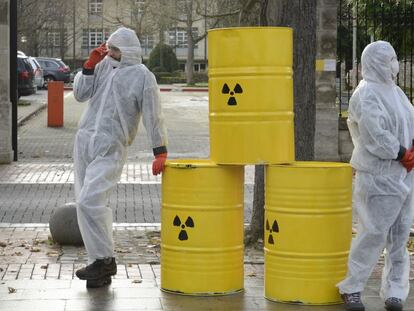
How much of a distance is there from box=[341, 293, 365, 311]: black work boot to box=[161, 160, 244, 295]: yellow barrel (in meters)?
0.92

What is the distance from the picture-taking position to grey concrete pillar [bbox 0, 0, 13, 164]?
56.7 ft

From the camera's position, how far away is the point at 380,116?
699cm

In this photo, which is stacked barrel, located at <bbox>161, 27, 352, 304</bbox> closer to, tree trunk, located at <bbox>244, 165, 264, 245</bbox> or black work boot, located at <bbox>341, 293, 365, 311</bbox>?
black work boot, located at <bbox>341, 293, 365, 311</bbox>

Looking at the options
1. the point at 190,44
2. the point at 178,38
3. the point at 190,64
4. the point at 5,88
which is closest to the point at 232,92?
the point at 5,88

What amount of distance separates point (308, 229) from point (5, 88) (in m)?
11.2

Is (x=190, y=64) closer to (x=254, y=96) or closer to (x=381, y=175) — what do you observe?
(x=254, y=96)

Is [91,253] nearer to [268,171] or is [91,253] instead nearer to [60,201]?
[268,171]

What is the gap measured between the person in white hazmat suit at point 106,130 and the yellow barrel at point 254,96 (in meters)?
0.67

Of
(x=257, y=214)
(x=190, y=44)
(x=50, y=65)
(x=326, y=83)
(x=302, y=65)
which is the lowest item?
(x=257, y=214)

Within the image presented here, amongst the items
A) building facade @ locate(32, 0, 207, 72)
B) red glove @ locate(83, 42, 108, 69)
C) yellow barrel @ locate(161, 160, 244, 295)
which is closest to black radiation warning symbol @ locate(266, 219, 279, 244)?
yellow barrel @ locate(161, 160, 244, 295)

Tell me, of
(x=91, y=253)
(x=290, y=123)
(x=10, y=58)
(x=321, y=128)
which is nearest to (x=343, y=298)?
(x=290, y=123)

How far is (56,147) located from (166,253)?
13.7 m

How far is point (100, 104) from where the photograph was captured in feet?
26.1

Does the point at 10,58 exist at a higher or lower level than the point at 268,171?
higher
